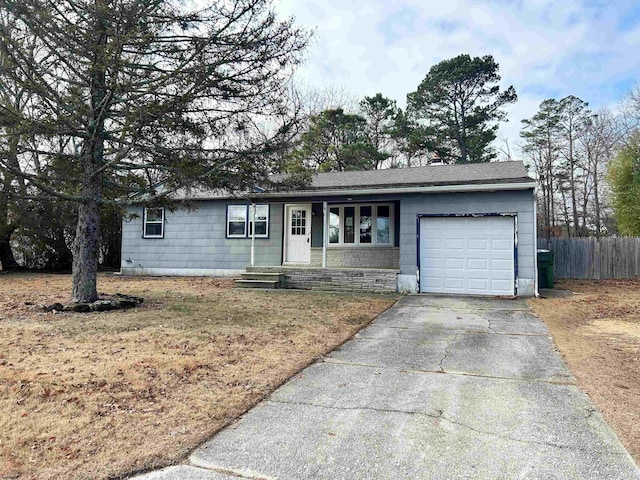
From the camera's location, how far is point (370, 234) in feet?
43.0

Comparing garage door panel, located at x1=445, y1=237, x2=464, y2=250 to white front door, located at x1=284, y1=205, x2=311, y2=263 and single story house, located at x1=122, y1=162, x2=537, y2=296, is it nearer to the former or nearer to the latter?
single story house, located at x1=122, y1=162, x2=537, y2=296

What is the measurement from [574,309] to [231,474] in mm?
8454

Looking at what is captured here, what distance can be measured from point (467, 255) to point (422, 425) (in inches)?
330

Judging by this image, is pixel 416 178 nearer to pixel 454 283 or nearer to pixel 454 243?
pixel 454 243

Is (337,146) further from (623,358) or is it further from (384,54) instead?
(623,358)

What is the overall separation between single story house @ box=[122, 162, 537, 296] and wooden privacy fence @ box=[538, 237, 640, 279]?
5.15 m

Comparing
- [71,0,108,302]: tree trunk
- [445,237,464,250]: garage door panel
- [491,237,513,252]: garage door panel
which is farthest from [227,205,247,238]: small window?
[491,237,513,252]: garage door panel

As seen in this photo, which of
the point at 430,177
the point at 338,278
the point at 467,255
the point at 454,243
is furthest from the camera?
the point at 430,177

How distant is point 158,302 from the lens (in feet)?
29.0

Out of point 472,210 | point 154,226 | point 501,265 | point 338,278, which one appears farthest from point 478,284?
point 154,226

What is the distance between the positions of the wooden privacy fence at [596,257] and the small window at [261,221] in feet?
33.0

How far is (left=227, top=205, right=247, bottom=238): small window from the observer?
14.0 m

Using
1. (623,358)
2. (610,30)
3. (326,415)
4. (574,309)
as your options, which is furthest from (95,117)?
(610,30)

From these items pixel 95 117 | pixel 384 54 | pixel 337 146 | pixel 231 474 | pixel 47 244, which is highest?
pixel 384 54
